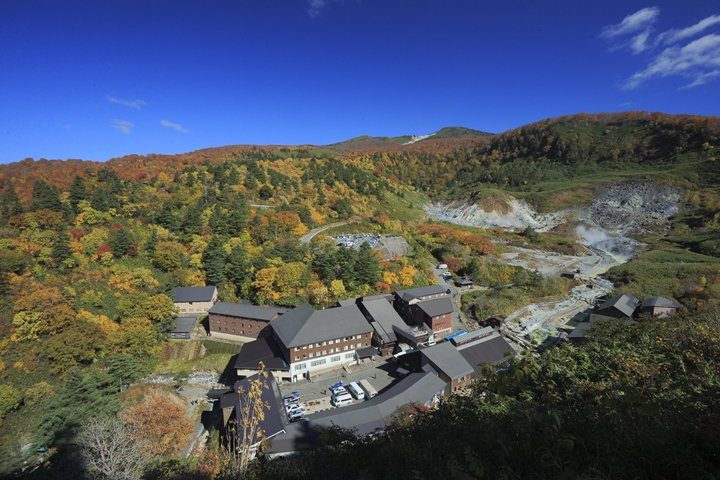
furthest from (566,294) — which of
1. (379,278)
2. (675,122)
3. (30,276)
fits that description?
(675,122)

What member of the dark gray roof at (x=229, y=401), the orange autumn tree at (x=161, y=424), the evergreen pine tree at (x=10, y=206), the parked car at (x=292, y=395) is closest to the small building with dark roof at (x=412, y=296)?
the parked car at (x=292, y=395)

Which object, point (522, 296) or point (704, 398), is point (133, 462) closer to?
point (704, 398)

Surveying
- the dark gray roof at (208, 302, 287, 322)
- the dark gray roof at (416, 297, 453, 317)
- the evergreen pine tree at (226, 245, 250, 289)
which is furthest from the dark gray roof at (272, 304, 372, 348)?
the evergreen pine tree at (226, 245, 250, 289)

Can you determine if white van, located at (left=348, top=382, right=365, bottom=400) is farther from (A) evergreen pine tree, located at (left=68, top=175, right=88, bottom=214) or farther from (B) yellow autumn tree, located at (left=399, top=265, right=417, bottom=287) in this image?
(A) evergreen pine tree, located at (left=68, top=175, right=88, bottom=214)

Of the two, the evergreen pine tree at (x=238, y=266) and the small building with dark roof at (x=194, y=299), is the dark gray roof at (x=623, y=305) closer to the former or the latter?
the evergreen pine tree at (x=238, y=266)

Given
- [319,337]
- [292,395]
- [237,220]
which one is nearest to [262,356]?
[292,395]

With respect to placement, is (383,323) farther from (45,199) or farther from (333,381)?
(45,199)
